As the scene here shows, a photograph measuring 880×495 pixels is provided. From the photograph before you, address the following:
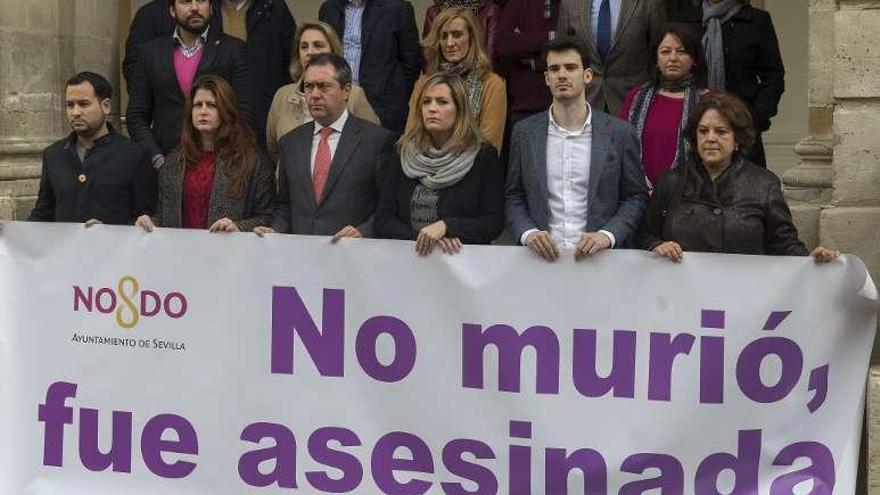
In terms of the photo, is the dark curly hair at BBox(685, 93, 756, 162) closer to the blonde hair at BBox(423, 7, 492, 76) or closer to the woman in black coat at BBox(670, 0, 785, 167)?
the woman in black coat at BBox(670, 0, 785, 167)

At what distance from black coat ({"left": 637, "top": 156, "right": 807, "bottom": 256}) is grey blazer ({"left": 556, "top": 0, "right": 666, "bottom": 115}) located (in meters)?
1.62

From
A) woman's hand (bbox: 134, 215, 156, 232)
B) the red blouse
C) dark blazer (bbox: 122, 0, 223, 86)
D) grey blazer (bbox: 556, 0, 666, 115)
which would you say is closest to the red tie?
the red blouse

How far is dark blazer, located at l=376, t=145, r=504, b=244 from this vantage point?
7.12 meters

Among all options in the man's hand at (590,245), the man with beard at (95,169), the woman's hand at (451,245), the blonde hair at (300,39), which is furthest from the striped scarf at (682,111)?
the man with beard at (95,169)

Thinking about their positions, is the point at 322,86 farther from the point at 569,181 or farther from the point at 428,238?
the point at 569,181

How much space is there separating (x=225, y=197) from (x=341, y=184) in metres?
0.52

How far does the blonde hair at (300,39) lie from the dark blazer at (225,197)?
0.80 m

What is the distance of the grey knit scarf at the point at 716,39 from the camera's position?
830 cm

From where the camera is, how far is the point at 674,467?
6.69m

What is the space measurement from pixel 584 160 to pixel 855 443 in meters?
1.52

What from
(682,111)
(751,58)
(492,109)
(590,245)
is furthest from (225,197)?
(751,58)

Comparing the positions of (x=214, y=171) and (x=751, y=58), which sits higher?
(x=751, y=58)

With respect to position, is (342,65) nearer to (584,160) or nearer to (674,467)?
(584,160)

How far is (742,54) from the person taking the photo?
27.2ft
